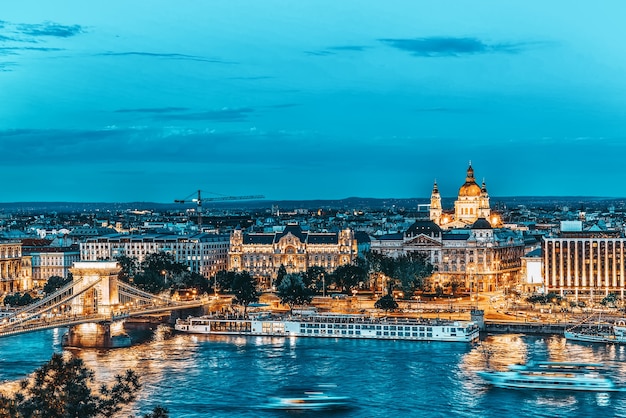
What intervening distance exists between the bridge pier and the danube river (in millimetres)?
598

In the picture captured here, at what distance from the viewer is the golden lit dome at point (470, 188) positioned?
88.8 metres

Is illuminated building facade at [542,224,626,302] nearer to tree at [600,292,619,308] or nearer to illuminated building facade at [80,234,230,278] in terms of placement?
tree at [600,292,619,308]

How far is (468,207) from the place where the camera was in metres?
88.3

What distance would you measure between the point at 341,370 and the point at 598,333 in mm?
12919

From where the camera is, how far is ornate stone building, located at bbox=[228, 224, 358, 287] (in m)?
73.2

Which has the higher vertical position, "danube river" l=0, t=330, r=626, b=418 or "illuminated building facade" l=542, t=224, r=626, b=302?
"illuminated building facade" l=542, t=224, r=626, b=302

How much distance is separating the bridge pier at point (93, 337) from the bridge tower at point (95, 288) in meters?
1.81

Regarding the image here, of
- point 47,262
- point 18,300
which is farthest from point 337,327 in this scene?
point 47,262

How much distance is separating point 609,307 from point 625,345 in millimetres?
11117

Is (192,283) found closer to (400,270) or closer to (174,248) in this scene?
(400,270)

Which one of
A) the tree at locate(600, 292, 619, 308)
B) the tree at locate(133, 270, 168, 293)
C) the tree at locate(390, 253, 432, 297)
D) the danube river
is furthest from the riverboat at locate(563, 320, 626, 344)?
the tree at locate(133, 270, 168, 293)

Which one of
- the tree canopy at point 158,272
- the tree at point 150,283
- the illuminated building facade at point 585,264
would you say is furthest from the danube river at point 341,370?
the illuminated building facade at point 585,264

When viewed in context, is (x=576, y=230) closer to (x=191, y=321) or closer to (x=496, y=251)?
(x=496, y=251)

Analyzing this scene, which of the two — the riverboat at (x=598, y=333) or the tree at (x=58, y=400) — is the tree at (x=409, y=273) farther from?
the tree at (x=58, y=400)
